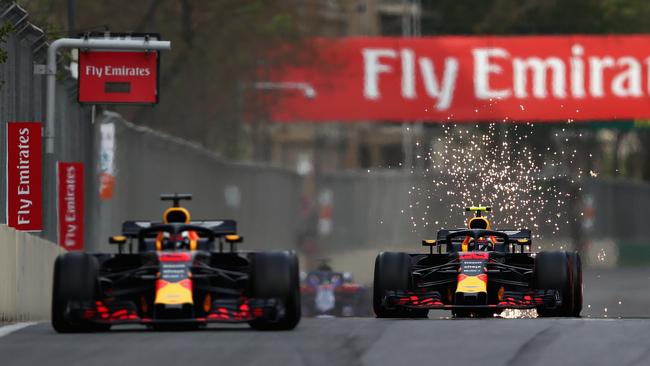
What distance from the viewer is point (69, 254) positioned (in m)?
20.8

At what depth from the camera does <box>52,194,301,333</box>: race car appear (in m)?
20.7

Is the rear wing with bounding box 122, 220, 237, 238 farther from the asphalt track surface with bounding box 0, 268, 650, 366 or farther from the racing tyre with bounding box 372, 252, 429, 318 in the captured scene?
the racing tyre with bounding box 372, 252, 429, 318

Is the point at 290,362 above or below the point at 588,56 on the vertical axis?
below

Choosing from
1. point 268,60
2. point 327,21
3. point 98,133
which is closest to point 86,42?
point 98,133

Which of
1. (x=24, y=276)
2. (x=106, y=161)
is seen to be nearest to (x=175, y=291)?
(x=24, y=276)

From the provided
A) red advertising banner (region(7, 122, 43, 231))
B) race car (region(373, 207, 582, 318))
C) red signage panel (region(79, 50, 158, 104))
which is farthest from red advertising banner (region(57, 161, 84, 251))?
race car (region(373, 207, 582, 318))

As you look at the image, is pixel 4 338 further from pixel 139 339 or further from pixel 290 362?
pixel 290 362

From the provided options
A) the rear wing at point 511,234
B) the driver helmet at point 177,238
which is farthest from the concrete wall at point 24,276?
the rear wing at point 511,234

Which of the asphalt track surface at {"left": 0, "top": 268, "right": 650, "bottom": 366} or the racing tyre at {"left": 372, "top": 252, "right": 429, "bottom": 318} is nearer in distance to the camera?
the asphalt track surface at {"left": 0, "top": 268, "right": 650, "bottom": 366}

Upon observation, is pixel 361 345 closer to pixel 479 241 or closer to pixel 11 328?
pixel 11 328

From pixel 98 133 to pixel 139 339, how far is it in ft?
55.4

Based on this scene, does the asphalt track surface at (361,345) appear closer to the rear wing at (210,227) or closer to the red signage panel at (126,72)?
the rear wing at (210,227)

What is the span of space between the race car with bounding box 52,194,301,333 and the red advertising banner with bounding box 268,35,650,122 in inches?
1476

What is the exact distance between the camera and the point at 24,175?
27.1 meters
